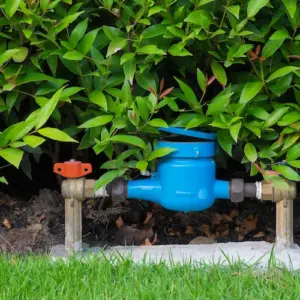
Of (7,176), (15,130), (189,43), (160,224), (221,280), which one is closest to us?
(221,280)

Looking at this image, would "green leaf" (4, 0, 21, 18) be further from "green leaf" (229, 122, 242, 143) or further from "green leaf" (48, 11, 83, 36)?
"green leaf" (229, 122, 242, 143)

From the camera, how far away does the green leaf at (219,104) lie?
3.02 meters

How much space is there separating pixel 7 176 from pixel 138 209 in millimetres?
786

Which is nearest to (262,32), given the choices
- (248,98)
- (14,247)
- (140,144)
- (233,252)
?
(248,98)

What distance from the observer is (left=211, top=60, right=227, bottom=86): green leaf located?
3137 millimetres

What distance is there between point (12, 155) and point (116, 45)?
1.98 feet

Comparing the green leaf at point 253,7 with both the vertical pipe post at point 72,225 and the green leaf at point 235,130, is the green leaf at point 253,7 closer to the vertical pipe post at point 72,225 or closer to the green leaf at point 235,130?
the green leaf at point 235,130

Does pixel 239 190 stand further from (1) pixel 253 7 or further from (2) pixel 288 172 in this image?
(1) pixel 253 7

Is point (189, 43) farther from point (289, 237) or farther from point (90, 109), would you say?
point (289, 237)

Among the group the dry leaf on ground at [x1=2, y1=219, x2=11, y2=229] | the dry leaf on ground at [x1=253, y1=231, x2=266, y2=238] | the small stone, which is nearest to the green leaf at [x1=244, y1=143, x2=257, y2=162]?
the small stone

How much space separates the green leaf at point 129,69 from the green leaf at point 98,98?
0.42 feet

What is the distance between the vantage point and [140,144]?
3035 millimetres

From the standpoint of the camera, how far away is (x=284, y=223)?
3.12 m

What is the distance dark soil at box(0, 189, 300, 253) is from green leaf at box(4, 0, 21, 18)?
1013mm
